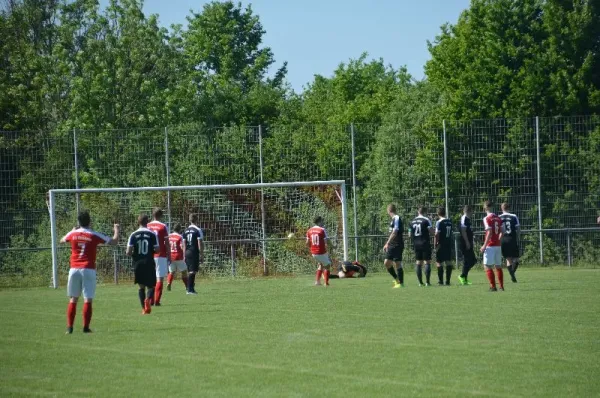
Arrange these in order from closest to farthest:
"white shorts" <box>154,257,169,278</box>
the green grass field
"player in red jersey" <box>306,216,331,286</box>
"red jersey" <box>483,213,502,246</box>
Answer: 1. the green grass field
2. "white shorts" <box>154,257,169,278</box>
3. "red jersey" <box>483,213,502,246</box>
4. "player in red jersey" <box>306,216,331,286</box>

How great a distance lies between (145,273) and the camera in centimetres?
1955

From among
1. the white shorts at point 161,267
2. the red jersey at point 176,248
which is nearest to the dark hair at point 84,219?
the white shorts at point 161,267

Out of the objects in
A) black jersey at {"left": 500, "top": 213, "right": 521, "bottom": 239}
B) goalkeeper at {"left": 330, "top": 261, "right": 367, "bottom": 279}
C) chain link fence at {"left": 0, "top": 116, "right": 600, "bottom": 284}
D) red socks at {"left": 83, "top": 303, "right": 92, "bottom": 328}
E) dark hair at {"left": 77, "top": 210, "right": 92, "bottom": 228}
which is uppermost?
chain link fence at {"left": 0, "top": 116, "right": 600, "bottom": 284}

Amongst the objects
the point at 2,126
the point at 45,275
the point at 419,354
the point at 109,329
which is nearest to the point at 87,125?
the point at 2,126

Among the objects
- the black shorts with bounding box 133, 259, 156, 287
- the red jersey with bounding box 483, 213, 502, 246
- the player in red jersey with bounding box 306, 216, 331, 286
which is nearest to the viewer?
the black shorts with bounding box 133, 259, 156, 287

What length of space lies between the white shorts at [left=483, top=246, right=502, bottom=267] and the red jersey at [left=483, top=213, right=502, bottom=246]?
159 millimetres

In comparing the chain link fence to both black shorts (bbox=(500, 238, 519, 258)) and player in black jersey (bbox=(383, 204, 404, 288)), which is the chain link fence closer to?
black shorts (bbox=(500, 238, 519, 258))

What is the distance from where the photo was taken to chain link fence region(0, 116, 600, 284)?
3381 cm

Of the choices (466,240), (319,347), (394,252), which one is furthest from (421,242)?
(319,347)

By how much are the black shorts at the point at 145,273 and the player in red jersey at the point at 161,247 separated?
6.64ft

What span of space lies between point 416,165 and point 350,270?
563cm

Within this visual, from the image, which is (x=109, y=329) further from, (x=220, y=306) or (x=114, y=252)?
(x=114, y=252)

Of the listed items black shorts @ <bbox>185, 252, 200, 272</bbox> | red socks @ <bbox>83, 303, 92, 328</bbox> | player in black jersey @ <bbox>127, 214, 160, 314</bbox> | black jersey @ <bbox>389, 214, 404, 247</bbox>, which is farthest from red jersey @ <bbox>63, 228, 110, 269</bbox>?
black jersey @ <bbox>389, 214, 404, 247</bbox>

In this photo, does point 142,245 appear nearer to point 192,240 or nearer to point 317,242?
point 192,240
